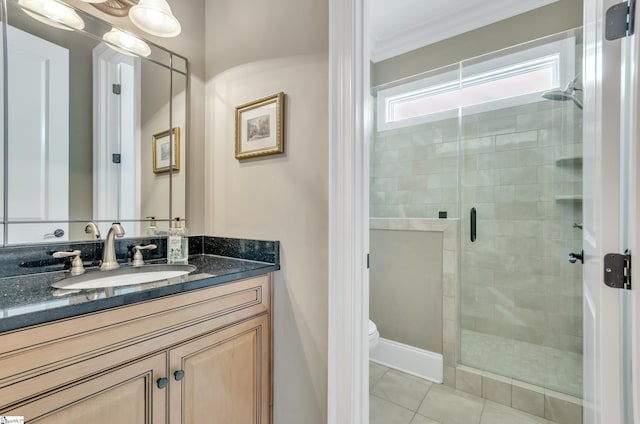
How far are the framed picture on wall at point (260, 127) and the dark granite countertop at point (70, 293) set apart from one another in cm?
A: 55

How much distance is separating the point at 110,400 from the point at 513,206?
8.32 ft

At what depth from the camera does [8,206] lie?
1005mm

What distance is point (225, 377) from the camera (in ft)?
3.52

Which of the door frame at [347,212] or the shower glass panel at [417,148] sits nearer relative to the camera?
the door frame at [347,212]

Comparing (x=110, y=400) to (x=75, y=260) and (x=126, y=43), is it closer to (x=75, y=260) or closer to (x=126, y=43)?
(x=75, y=260)

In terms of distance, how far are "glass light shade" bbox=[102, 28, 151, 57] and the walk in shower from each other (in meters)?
1.84

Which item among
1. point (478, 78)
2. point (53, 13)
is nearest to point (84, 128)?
point (53, 13)

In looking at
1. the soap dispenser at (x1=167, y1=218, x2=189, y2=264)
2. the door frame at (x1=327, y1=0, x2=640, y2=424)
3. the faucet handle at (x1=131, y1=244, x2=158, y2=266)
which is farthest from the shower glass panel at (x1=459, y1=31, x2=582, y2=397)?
the faucet handle at (x1=131, y1=244, x2=158, y2=266)

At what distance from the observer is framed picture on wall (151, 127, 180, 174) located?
145cm

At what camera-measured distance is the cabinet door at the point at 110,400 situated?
0.67 metres

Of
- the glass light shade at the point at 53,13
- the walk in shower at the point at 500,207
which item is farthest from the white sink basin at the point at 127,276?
the walk in shower at the point at 500,207

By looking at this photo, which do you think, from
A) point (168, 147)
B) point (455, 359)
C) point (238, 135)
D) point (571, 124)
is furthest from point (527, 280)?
point (168, 147)

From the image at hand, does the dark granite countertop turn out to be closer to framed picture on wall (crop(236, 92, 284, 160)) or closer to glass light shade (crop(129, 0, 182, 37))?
framed picture on wall (crop(236, 92, 284, 160))

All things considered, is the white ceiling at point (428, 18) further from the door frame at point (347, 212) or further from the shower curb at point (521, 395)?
the shower curb at point (521, 395)
